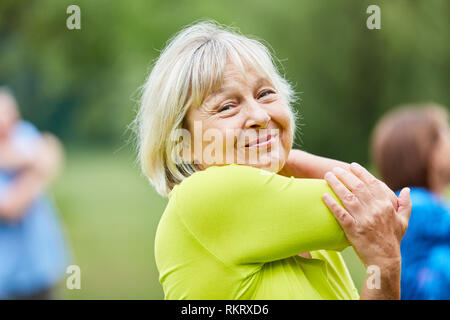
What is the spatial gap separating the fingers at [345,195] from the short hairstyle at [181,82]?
1.36ft

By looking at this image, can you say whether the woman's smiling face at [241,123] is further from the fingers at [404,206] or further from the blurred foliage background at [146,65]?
the blurred foliage background at [146,65]

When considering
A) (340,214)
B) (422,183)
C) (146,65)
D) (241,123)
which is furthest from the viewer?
(146,65)

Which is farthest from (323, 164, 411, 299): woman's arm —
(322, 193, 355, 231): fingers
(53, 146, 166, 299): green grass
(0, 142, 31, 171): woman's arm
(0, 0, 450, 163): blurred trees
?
(0, 0, 450, 163): blurred trees

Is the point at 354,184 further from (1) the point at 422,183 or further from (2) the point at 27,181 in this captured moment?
(2) the point at 27,181

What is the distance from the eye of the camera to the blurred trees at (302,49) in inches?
642

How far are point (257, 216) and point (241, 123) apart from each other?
0.29 metres

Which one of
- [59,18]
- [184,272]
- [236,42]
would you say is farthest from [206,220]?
[59,18]

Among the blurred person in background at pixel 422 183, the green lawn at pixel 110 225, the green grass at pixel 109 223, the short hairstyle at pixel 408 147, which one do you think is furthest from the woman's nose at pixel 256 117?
the green lawn at pixel 110 225

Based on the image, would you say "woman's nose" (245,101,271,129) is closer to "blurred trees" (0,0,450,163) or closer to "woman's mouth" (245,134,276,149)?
"woman's mouth" (245,134,276,149)

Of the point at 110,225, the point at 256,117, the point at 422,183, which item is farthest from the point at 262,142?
the point at 110,225

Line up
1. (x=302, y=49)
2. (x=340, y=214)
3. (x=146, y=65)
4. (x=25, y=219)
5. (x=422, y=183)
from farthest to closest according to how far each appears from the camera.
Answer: (x=302, y=49) < (x=146, y=65) < (x=25, y=219) < (x=422, y=183) < (x=340, y=214)

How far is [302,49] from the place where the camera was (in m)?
17.0

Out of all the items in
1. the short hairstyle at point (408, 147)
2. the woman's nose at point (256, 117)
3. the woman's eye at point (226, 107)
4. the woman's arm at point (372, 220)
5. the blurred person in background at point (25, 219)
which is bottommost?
the blurred person in background at point (25, 219)
